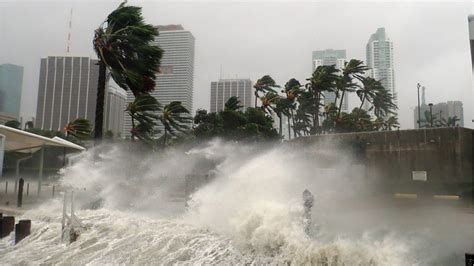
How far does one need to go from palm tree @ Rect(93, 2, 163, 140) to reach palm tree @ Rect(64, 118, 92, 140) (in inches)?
148

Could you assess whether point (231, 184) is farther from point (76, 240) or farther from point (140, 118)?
point (140, 118)

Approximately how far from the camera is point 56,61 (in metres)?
47.1

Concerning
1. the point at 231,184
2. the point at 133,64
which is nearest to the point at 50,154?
the point at 133,64

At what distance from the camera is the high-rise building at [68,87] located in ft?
153

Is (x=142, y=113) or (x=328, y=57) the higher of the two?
(x=328, y=57)

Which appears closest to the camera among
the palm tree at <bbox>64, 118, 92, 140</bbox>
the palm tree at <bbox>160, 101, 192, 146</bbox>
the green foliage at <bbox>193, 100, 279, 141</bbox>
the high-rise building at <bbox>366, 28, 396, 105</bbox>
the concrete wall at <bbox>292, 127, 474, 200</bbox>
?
the palm tree at <bbox>64, 118, 92, 140</bbox>

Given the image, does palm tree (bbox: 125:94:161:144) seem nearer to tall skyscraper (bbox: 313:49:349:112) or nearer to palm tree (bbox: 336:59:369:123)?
palm tree (bbox: 336:59:369:123)

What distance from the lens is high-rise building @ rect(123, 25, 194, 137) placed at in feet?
172

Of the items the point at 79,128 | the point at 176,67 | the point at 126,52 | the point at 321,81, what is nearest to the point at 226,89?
the point at 176,67

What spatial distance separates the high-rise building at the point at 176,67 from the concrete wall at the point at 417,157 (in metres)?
28.7

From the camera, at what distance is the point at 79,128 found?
21281mm

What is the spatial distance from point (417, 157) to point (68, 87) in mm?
40401

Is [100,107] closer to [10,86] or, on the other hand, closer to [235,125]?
[10,86]

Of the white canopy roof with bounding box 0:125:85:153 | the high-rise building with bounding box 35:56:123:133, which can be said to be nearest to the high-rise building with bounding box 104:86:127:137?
the high-rise building with bounding box 35:56:123:133
